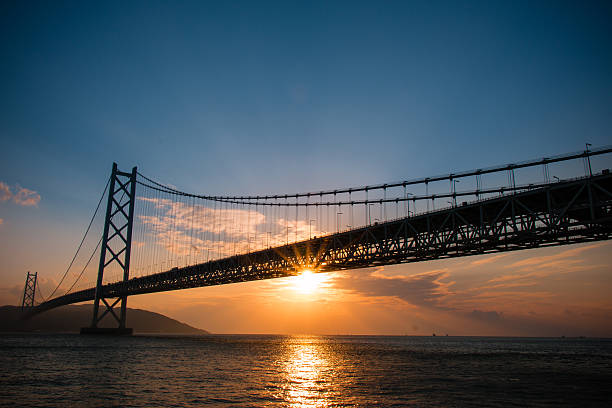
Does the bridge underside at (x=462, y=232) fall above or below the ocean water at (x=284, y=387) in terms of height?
above

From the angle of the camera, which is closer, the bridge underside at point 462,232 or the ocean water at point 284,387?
the ocean water at point 284,387

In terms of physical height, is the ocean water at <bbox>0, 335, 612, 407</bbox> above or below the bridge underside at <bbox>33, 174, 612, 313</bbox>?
below

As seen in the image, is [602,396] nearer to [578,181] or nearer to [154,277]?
[578,181]

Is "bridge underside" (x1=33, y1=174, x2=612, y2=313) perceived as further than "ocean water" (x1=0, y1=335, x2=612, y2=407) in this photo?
Yes

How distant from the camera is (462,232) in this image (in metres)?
35.2

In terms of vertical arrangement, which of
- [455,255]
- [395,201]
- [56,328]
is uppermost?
[395,201]

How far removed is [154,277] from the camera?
232ft

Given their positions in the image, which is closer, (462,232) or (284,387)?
(284,387)

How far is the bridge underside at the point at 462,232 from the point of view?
95.4ft

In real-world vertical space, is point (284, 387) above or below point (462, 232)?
below

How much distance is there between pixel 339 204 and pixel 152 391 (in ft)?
146

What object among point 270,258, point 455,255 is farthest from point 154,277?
point 455,255

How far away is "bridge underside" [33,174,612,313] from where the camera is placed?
29.1 m

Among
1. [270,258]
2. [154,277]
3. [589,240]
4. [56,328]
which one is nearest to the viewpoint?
[589,240]
